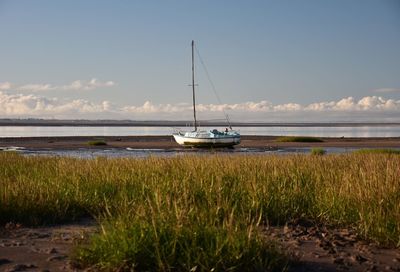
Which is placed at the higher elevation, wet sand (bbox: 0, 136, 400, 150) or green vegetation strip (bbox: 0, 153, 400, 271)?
green vegetation strip (bbox: 0, 153, 400, 271)

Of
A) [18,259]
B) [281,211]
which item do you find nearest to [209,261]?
[18,259]

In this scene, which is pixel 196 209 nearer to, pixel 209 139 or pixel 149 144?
pixel 209 139

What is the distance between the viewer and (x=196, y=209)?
6.33 meters

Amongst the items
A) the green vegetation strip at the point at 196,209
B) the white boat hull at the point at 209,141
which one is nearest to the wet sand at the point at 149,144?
the white boat hull at the point at 209,141

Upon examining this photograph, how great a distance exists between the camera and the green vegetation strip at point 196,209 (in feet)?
17.9

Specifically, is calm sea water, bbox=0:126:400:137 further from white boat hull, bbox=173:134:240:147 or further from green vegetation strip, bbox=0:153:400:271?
green vegetation strip, bbox=0:153:400:271

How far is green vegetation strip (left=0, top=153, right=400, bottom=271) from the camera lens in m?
5.46

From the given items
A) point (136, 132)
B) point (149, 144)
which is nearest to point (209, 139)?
point (149, 144)

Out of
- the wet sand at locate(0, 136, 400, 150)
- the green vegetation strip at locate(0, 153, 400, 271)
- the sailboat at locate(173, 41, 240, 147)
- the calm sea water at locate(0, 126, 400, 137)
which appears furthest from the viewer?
the calm sea water at locate(0, 126, 400, 137)

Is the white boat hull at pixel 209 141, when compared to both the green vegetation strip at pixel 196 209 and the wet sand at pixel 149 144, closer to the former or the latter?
the wet sand at pixel 149 144

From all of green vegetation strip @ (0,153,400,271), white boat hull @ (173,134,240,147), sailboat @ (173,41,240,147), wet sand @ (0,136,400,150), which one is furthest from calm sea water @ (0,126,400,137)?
green vegetation strip @ (0,153,400,271)

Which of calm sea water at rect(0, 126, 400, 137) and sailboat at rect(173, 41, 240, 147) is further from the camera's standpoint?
calm sea water at rect(0, 126, 400, 137)

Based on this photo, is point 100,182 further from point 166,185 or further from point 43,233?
point 43,233

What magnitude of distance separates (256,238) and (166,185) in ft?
12.1
